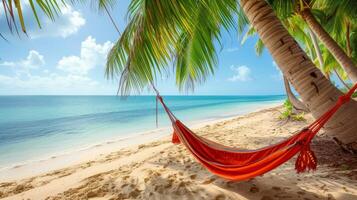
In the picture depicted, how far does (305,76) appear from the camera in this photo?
138cm

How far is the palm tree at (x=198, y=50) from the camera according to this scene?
4.50 ft

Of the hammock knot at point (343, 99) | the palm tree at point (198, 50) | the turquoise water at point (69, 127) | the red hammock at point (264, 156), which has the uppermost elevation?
the palm tree at point (198, 50)

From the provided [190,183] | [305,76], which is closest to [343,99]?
[305,76]

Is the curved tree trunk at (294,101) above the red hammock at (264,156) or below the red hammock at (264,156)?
above

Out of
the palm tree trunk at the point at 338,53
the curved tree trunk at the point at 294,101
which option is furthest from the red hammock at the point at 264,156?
the curved tree trunk at the point at 294,101

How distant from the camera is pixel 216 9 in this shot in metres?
2.10

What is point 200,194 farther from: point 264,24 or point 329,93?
point 264,24

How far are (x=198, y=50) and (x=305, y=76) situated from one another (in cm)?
116

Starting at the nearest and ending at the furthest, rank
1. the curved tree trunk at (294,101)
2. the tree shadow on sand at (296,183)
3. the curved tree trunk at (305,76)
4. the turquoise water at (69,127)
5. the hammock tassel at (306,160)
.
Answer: the hammock tassel at (306,160) < the tree shadow on sand at (296,183) < the curved tree trunk at (305,76) < the curved tree trunk at (294,101) < the turquoise water at (69,127)

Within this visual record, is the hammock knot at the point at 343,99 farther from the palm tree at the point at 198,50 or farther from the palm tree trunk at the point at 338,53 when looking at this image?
the palm tree trunk at the point at 338,53

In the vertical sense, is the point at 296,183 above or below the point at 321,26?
below

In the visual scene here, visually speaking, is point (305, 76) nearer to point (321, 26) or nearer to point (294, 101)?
point (321, 26)

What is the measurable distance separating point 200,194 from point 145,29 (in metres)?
1.34

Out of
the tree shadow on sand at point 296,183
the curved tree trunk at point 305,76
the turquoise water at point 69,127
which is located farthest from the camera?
the turquoise water at point 69,127
